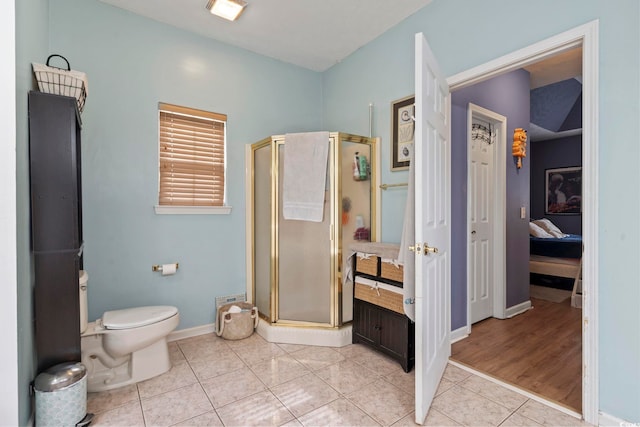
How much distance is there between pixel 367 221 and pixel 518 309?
208 cm

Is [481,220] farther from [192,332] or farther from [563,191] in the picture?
[563,191]

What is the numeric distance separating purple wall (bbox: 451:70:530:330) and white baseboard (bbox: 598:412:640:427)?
1.14 m

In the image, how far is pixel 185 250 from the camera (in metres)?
2.84

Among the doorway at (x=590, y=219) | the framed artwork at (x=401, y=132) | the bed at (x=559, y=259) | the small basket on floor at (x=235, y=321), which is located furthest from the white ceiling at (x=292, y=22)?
the bed at (x=559, y=259)

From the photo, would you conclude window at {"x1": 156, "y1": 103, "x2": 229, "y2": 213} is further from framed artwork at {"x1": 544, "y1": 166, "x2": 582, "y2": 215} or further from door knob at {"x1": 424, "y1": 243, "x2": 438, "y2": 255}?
framed artwork at {"x1": 544, "y1": 166, "x2": 582, "y2": 215}

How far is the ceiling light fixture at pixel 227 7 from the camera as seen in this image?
7.84 feet

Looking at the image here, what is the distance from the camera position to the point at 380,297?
2.47 metres

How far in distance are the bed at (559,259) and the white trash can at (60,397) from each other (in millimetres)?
4623

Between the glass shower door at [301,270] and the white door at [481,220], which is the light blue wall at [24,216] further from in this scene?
the white door at [481,220]

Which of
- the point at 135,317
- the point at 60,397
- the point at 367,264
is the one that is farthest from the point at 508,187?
the point at 60,397

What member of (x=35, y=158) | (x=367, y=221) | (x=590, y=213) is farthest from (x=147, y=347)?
(x=590, y=213)

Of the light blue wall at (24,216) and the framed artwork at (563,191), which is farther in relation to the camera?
the framed artwork at (563,191)

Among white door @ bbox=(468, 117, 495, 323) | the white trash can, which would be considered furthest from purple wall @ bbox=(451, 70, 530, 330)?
the white trash can

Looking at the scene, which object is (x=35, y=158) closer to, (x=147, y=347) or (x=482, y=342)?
(x=147, y=347)
